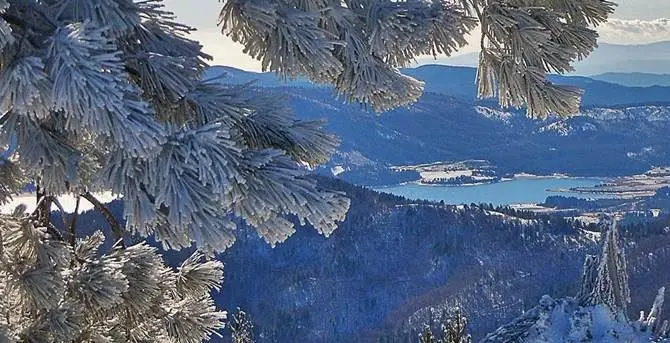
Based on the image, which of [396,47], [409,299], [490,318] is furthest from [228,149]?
[409,299]

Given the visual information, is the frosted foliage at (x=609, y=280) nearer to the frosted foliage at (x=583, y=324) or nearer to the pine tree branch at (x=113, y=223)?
the frosted foliage at (x=583, y=324)

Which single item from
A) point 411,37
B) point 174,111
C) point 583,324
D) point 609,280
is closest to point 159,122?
point 174,111

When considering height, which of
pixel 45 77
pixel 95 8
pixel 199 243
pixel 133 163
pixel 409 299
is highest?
pixel 95 8

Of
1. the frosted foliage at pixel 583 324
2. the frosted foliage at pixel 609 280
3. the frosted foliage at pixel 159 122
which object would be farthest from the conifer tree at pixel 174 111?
the frosted foliage at pixel 609 280

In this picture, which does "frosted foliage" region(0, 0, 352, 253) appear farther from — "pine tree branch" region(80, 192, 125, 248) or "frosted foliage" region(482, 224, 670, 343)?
"frosted foliage" region(482, 224, 670, 343)

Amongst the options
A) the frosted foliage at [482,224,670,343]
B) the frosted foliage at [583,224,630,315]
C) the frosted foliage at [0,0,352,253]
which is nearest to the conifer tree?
the frosted foliage at [0,0,352,253]

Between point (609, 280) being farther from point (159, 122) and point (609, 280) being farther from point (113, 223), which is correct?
point (159, 122)

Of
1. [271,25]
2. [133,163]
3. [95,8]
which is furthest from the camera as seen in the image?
[271,25]

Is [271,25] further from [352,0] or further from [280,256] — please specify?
[280,256]
